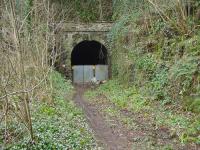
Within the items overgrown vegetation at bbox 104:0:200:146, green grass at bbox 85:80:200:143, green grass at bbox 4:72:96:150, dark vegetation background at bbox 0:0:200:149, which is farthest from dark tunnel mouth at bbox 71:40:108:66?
green grass at bbox 4:72:96:150

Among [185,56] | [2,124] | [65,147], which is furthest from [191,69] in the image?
[2,124]

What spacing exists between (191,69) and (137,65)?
15.8ft

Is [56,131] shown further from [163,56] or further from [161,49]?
[161,49]

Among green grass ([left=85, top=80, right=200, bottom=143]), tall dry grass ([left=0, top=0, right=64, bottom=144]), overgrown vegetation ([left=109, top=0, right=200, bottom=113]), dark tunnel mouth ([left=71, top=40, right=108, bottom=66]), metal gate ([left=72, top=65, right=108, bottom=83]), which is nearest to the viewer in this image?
tall dry grass ([left=0, top=0, right=64, bottom=144])

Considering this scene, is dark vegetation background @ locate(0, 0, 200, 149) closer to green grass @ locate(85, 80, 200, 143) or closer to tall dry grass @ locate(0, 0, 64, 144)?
tall dry grass @ locate(0, 0, 64, 144)

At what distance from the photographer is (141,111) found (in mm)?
11820

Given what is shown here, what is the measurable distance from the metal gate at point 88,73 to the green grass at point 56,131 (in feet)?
35.8

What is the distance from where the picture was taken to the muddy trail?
8477 mm

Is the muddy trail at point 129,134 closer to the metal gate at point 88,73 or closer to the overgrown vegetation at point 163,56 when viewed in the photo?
the overgrown vegetation at point 163,56

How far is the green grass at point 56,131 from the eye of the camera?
309 inches

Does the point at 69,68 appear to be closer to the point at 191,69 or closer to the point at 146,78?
the point at 146,78

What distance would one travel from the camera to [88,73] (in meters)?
22.7

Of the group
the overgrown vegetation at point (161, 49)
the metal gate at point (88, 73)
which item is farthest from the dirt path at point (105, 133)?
the metal gate at point (88, 73)

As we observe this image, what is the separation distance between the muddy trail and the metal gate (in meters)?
9.77
